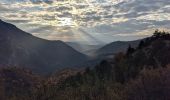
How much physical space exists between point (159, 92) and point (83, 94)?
207 inches

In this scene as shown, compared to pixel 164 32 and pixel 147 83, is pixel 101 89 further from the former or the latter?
pixel 164 32


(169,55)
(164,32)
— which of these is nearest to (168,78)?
(169,55)

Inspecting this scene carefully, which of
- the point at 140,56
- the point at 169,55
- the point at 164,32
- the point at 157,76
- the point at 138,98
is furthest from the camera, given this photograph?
the point at 164,32

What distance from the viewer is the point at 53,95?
87.2 ft

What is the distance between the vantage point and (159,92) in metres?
23.1

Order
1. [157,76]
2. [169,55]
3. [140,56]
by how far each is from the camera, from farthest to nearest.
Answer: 1. [140,56]
2. [169,55]
3. [157,76]

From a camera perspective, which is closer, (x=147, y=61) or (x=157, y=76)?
(x=157, y=76)

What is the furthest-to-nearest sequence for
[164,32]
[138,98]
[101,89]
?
1. [164,32]
2. [101,89]
3. [138,98]

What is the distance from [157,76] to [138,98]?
2530 mm

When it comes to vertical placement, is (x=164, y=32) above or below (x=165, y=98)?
above

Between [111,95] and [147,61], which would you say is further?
[147,61]

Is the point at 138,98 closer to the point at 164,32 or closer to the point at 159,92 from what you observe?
the point at 159,92

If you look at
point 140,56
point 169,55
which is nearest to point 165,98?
point 169,55

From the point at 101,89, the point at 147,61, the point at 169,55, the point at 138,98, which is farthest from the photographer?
the point at 147,61
